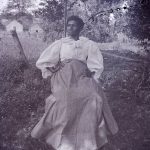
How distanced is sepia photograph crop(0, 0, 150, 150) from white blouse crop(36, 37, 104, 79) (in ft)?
0.04

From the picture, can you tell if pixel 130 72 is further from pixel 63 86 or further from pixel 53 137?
pixel 53 137

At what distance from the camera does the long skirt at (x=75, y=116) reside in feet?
9.15

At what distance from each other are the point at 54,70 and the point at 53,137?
756mm

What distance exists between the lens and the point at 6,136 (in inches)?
120

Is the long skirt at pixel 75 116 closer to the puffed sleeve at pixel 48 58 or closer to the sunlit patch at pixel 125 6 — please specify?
the puffed sleeve at pixel 48 58

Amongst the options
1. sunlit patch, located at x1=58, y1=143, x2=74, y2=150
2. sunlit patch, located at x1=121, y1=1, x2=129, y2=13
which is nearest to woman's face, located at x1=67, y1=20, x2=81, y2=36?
sunlit patch, located at x1=121, y1=1, x2=129, y2=13

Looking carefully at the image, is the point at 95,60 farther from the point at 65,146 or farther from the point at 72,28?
the point at 65,146

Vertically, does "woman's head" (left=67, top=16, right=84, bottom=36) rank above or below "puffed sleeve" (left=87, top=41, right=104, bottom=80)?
above

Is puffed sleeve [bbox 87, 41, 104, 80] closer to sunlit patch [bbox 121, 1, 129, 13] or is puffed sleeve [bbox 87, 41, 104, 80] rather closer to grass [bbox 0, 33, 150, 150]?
grass [bbox 0, 33, 150, 150]

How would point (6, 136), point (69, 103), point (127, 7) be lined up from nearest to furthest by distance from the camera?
point (69, 103) → point (6, 136) → point (127, 7)

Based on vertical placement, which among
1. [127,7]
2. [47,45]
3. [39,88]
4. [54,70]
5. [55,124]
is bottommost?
[55,124]

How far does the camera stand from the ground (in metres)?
3.11

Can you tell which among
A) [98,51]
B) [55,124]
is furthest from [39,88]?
[98,51]

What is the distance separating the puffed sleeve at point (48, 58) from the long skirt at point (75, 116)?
243 mm
